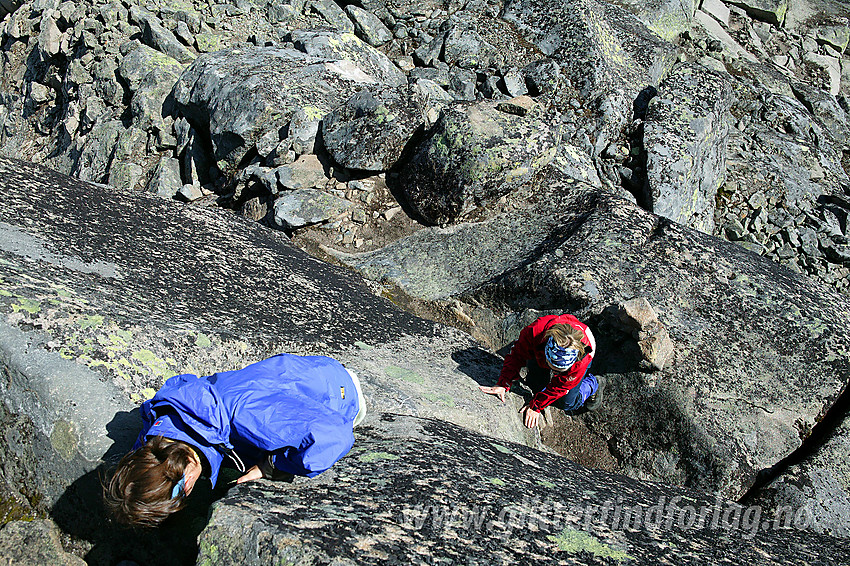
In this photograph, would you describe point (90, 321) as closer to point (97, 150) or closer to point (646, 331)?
point (646, 331)

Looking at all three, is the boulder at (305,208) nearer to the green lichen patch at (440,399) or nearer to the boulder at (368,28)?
the green lichen patch at (440,399)

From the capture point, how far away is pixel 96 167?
1394 centimetres

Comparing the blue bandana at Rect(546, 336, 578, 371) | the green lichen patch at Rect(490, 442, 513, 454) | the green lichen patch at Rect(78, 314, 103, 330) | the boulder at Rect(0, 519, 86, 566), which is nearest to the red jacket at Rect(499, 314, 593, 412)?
the blue bandana at Rect(546, 336, 578, 371)

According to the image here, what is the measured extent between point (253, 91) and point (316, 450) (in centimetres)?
991

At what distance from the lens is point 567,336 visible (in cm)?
684

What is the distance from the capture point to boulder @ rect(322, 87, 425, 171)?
11414 mm

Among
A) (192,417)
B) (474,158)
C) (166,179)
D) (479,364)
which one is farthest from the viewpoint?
(166,179)

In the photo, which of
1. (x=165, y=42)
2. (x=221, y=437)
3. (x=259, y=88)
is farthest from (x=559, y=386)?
A: (x=165, y=42)

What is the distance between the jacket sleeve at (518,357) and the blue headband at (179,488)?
4.41 m

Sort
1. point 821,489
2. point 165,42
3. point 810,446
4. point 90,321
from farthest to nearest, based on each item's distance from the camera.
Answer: point 165,42, point 810,446, point 821,489, point 90,321

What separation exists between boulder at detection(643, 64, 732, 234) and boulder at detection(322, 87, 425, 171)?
5365mm

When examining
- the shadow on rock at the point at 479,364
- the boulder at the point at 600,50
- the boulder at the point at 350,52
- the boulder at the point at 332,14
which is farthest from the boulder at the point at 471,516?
the boulder at the point at 332,14

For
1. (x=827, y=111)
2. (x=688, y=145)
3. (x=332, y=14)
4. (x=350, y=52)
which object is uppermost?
(x=827, y=111)

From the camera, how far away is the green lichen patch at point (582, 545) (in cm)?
476
